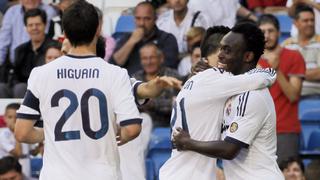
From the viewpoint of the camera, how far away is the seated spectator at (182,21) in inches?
498

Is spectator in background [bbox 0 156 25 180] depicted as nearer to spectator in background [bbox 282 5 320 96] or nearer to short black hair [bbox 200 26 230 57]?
spectator in background [bbox 282 5 320 96]

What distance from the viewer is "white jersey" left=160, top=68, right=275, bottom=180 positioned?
22.0ft

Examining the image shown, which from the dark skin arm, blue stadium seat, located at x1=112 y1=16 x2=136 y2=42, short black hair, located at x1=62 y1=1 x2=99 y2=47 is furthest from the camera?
blue stadium seat, located at x1=112 y1=16 x2=136 y2=42

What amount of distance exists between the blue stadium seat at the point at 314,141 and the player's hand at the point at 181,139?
496 centimetres

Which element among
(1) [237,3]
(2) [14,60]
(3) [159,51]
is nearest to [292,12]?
(1) [237,3]

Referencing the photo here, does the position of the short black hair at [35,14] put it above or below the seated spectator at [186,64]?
above

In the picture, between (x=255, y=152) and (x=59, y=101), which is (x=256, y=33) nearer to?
(x=255, y=152)

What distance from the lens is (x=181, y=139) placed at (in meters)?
6.68

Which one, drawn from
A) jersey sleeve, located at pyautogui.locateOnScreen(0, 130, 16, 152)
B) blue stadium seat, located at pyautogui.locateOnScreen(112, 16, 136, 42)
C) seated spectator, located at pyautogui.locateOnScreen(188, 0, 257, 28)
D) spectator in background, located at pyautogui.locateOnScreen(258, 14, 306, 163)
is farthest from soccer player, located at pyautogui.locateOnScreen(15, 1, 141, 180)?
blue stadium seat, located at pyautogui.locateOnScreen(112, 16, 136, 42)

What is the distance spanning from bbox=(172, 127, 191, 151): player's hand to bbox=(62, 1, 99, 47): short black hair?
0.85m

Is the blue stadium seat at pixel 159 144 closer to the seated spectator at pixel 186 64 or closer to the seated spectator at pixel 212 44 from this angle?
the seated spectator at pixel 186 64

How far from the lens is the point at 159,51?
1158 cm

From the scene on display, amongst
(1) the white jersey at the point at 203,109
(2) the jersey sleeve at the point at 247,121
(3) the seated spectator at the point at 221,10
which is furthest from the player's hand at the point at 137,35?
(2) the jersey sleeve at the point at 247,121

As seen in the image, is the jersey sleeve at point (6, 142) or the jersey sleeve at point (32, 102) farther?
the jersey sleeve at point (6, 142)
